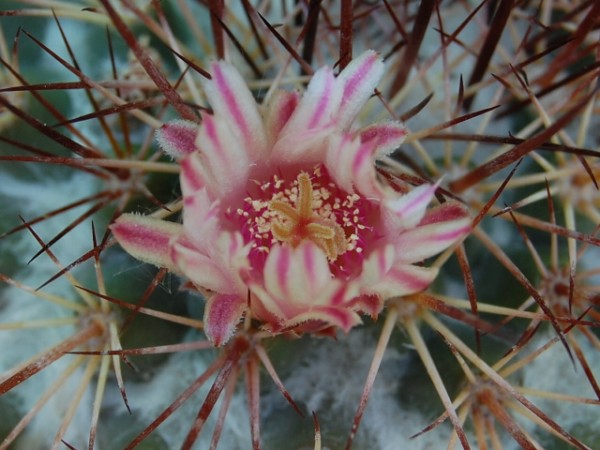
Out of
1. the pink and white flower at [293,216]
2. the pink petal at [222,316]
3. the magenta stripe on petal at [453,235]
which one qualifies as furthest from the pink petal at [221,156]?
the magenta stripe on petal at [453,235]

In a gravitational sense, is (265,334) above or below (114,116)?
below

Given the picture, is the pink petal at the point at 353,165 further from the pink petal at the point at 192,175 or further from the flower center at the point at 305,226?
the pink petal at the point at 192,175

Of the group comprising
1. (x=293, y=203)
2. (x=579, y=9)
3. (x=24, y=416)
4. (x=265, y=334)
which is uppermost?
(x=579, y=9)

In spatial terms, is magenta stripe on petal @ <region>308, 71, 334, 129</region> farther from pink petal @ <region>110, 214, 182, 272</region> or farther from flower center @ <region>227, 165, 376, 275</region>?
pink petal @ <region>110, 214, 182, 272</region>

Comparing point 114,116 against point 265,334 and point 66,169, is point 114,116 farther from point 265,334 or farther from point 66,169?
point 265,334

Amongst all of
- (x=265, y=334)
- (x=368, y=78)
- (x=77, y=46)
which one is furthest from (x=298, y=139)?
(x=77, y=46)

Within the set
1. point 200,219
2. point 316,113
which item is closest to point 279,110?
point 316,113

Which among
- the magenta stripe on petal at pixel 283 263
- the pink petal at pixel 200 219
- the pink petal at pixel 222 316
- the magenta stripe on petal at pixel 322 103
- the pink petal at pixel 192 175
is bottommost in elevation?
the pink petal at pixel 222 316
